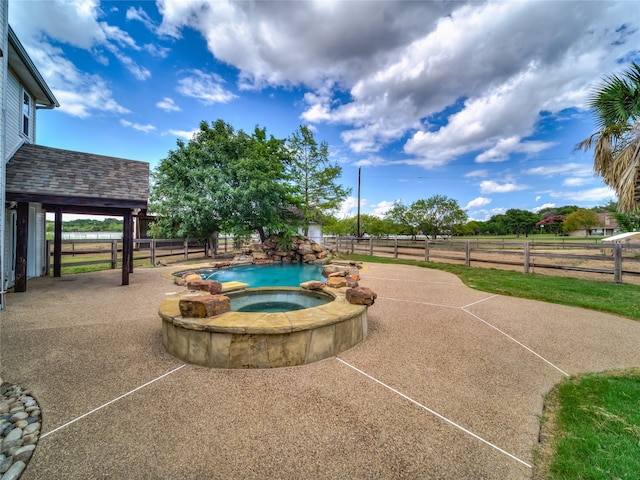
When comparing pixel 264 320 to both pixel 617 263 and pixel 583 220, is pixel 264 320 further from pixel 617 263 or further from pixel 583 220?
pixel 583 220

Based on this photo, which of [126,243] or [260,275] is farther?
[260,275]

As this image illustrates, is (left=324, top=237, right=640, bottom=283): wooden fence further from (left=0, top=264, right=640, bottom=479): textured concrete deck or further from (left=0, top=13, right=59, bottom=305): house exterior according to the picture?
(left=0, top=13, right=59, bottom=305): house exterior

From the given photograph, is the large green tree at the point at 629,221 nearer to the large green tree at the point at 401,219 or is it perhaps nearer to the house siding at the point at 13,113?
the large green tree at the point at 401,219

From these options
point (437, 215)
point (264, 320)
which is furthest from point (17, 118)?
point (437, 215)

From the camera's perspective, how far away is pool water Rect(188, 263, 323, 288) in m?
8.85

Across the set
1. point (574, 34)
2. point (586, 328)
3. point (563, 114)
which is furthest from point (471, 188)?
point (586, 328)

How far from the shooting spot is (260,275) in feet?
33.0

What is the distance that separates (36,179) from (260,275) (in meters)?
A: 6.64

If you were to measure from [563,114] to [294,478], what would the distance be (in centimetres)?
2065

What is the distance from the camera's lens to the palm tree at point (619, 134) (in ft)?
16.4

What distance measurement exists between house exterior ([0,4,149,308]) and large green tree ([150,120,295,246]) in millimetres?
3922

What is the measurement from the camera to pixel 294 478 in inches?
58.4

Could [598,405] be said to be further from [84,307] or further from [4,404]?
[84,307]

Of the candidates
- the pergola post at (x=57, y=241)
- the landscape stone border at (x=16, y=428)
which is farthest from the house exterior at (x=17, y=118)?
the landscape stone border at (x=16, y=428)
